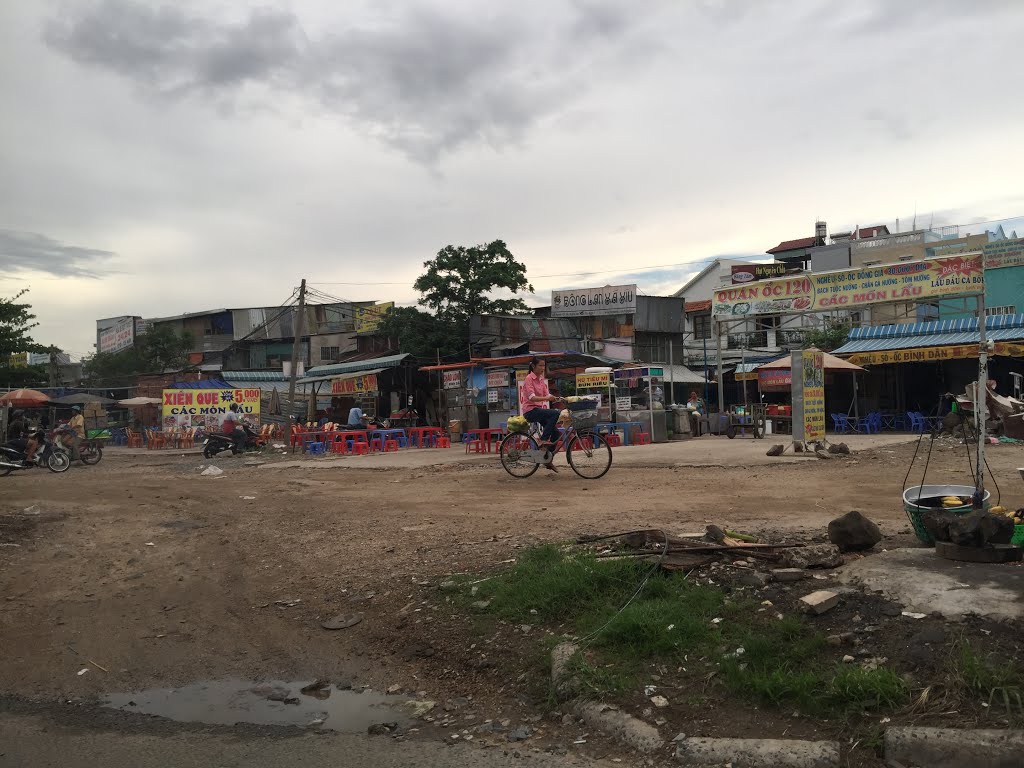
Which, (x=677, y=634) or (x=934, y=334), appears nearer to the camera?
(x=677, y=634)

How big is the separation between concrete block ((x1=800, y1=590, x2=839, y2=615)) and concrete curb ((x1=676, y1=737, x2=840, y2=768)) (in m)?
1.03

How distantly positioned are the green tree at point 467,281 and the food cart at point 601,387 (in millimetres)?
16326

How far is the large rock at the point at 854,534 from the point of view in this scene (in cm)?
545

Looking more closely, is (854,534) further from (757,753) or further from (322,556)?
(322,556)

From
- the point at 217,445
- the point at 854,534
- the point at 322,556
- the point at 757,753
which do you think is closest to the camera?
the point at 757,753

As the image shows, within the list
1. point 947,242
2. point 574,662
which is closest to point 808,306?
point 574,662

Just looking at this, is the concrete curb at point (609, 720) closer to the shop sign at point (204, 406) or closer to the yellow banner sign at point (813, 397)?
the yellow banner sign at point (813, 397)

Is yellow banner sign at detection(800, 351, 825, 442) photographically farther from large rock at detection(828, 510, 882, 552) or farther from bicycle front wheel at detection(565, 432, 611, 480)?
large rock at detection(828, 510, 882, 552)

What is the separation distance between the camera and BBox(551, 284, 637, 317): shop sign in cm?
4081

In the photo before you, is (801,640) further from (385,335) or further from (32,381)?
(32,381)

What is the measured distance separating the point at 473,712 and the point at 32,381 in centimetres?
4560

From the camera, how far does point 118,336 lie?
5475 cm

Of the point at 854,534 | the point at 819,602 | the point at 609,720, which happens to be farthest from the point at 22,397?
the point at 819,602

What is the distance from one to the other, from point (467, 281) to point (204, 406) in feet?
46.5
